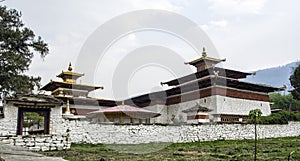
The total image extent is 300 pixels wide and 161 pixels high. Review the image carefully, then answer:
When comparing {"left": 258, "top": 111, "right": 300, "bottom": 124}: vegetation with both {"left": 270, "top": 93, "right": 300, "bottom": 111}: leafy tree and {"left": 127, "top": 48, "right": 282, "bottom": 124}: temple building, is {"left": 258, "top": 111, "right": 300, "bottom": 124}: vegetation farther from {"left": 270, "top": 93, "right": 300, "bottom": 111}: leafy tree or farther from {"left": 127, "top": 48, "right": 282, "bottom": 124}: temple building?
{"left": 270, "top": 93, "right": 300, "bottom": 111}: leafy tree

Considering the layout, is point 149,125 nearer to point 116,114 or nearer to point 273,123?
point 116,114

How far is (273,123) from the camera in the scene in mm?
24922

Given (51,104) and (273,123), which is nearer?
(51,104)

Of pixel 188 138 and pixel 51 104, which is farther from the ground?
pixel 51 104

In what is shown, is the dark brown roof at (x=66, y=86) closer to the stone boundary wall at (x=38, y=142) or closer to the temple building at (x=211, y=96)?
the temple building at (x=211, y=96)

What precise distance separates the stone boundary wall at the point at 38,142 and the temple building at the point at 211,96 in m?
12.1

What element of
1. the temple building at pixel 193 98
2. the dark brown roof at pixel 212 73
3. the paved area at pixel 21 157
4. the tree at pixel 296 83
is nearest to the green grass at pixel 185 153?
the paved area at pixel 21 157

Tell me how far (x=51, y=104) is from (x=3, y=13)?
12261 mm

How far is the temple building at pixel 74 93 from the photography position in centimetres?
3186

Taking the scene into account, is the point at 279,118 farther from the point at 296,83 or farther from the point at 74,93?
the point at 74,93

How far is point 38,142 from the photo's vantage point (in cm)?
1394

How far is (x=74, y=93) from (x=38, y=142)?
21036 millimetres

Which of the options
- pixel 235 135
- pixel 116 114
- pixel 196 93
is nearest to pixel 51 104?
pixel 116 114

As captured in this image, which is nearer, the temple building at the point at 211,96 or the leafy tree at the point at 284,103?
the temple building at the point at 211,96
